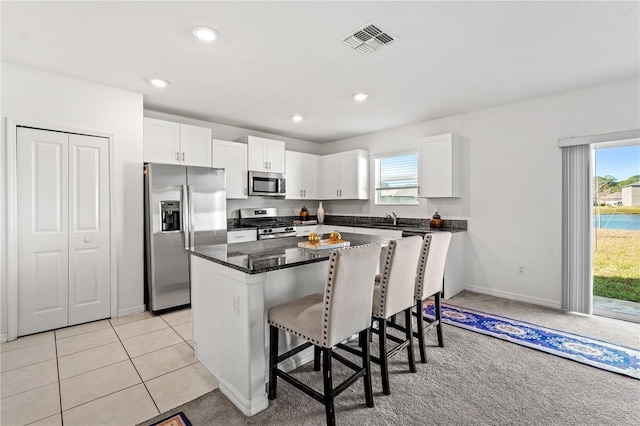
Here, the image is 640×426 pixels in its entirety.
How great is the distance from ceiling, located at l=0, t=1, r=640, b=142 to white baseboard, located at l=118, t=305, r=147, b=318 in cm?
253

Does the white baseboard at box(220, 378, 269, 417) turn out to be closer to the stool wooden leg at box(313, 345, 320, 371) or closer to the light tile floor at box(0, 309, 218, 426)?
the light tile floor at box(0, 309, 218, 426)

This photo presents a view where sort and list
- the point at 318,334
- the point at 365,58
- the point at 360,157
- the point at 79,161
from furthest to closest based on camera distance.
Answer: the point at 360,157 → the point at 79,161 → the point at 365,58 → the point at 318,334

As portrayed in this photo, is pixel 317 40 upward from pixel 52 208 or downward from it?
upward

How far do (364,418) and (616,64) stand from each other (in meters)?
3.81

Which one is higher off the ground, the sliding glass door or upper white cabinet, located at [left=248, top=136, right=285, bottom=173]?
upper white cabinet, located at [left=248, top=136, right=285, bottom=173]

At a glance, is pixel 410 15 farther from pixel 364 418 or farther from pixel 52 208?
pixel 52 208

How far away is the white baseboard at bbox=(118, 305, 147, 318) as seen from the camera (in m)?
3.42

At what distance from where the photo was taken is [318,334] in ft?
5.49

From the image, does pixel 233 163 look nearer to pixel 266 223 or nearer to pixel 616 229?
pixel 266 223

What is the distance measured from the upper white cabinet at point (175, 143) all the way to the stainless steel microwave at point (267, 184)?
0.80m

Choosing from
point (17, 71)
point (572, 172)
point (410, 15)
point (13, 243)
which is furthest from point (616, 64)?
point (13, 243)

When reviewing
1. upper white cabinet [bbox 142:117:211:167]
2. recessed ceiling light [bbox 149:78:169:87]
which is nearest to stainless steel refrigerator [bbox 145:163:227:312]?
upper white cabinet [bbox 142:117:211:167]

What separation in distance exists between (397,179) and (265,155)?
2.34m

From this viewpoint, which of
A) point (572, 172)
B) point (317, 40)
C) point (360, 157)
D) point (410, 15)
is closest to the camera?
point (410, 15)
